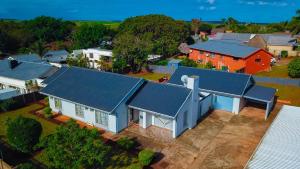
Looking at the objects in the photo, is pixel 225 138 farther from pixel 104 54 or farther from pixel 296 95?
pixel 104 54

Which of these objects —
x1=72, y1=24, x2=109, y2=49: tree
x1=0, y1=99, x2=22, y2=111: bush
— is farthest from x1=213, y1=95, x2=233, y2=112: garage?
x1=72, y1=24, x2=109, y2=49: tree

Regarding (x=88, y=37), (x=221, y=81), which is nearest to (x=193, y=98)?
(x=221, y=81)

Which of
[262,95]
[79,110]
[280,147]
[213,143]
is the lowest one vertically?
[213,143]

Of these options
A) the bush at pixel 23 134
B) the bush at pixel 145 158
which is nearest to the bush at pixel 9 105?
the bush at pixel 23 134

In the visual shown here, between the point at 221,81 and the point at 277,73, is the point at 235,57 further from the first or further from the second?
the point at 221,81

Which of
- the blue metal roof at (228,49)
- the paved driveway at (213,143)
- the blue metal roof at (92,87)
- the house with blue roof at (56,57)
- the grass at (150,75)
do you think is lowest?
the paved driveway at (213,143)

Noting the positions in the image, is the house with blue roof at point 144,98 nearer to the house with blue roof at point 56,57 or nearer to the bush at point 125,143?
the bush at point 125,143

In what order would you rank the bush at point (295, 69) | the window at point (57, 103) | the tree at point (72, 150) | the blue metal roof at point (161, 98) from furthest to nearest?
the bush at point (295, 69) → the window at point (57, 103) → the blue metal roof at point (161, 98) → the tree at point (72, 150)
